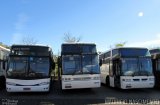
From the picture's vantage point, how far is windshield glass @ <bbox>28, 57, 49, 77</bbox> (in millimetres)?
21219

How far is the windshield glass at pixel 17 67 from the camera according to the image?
2109cm

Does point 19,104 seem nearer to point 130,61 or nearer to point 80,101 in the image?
point 80,101

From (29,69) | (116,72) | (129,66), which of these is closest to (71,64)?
(29,69)

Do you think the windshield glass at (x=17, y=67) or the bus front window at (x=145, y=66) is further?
the bus front window at (x=145, y=66)

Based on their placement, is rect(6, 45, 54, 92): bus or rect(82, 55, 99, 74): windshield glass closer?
rect(6, 45, 54, 92): bus

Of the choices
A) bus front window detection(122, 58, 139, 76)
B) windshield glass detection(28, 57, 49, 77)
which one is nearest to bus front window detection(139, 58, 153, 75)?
bus front window detection(122, 58, 139, 76)

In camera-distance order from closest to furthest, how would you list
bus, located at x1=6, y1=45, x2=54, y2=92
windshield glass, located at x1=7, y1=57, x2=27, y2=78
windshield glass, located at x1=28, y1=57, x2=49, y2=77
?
bus, located at x1=6, y1=45, x2=54, y2=92 → windshield glass, located at x1=7, y1=57, x2=27, y2=78 → windshield glass, located at x1=28, y1=57, x2=49, y2=77

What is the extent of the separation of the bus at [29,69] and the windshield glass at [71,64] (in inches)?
40.2

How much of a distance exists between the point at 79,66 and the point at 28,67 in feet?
10.6

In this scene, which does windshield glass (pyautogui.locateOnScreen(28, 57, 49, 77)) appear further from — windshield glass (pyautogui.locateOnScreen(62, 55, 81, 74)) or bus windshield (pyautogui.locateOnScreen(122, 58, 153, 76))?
bus windshield (pyautogui.locateOnScreen(122, 58, 153, 76))

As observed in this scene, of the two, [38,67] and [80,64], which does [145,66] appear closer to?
[80,64]

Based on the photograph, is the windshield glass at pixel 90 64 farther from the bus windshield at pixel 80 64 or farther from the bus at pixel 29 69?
the bus at pixel 29 69

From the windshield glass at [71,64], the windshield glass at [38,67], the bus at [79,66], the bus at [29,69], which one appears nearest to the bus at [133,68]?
the bus at [79,66]

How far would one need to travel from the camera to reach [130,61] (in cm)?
2266
